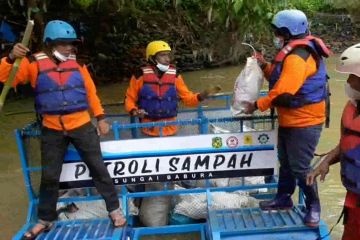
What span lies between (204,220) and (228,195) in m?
0.32

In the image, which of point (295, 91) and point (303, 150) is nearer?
point (295, 91)

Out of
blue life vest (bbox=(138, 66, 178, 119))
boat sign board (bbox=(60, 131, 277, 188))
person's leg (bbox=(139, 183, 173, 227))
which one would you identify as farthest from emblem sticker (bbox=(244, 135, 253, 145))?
blue life vest (bbox=(138, 66, 178, 119))

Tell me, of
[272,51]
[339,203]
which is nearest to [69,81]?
[339,203]

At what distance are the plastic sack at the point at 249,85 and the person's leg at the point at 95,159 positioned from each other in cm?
120

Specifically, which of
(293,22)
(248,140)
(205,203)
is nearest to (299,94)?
(293,22)

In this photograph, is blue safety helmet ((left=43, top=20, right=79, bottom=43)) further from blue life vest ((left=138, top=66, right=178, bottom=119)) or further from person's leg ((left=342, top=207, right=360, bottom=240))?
person's leg ((left=342, top=207, right=360, bottom=240))

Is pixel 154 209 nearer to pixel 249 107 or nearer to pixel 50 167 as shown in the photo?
pixel 50 167

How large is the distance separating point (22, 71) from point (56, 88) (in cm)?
30

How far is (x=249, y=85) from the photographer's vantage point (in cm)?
430

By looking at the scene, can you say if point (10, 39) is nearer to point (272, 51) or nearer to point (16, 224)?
point (16, 224)

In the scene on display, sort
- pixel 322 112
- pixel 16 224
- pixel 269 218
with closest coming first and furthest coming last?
pixel 322 112 → pixel 269 218 → pixel 16 224

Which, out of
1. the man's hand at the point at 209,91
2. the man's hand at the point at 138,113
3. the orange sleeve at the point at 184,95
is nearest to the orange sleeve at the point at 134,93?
the man's hand at the point at 138,113

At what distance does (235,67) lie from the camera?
16891mm

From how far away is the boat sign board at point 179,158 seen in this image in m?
4.36
